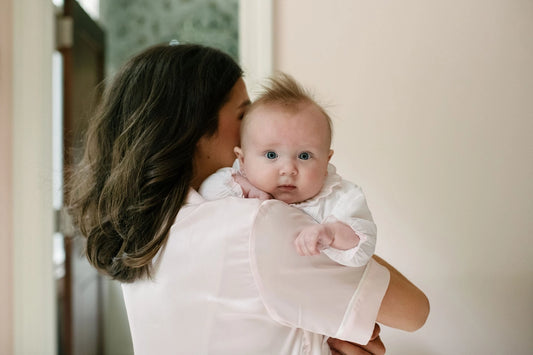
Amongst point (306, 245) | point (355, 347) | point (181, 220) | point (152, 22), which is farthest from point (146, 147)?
point (152, 22)

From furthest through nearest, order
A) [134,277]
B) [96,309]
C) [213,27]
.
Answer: [213,27] < [96,309] < [134,277]

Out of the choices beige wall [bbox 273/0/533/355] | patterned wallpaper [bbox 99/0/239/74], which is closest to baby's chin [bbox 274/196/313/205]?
beige wall [bbox 273/0/533/355]

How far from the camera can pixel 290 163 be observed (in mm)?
911

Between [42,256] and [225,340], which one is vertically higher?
[225,340]

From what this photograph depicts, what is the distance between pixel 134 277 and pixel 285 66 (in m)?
1.02

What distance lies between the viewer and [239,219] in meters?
0.82

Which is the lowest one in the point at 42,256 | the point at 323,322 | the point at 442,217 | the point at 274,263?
the point at 42,256

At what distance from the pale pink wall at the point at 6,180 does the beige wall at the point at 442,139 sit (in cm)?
102

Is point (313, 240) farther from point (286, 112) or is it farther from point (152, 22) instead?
point (152, 22)

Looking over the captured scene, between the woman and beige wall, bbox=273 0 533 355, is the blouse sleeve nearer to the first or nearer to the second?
the woman

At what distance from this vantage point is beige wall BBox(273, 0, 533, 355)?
1.59 meters

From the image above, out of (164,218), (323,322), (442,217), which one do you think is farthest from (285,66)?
(323,322)

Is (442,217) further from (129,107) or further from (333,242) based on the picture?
(129,107)

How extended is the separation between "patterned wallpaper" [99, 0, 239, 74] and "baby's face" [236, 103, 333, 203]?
96.4 inches
